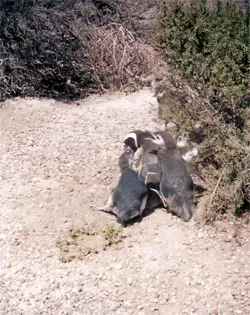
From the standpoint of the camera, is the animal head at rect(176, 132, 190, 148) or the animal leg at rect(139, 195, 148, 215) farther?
the animal head at rect(176, 132, 190, 148)

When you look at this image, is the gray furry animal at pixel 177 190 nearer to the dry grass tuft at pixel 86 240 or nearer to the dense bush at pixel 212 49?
the dry grass tuft at pixel 86 240

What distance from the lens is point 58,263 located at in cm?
466

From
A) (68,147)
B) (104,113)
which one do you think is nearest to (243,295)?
(68,147)

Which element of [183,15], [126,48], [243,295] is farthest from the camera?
[126,48]

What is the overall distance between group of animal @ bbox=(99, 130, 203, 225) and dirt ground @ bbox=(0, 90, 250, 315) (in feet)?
0.40

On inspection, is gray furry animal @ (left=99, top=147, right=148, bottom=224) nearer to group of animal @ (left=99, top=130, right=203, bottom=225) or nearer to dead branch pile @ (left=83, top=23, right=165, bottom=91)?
group of animal @ (left=99, top=130, right=203, bottom=225)

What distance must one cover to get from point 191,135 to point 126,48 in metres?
2.67

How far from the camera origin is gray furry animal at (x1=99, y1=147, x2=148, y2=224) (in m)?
4.95

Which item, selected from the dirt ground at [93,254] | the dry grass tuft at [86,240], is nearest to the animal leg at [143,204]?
the dirt ground at [93,254]

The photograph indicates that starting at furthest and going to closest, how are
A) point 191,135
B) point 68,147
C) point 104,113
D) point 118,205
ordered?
point 104,113 < point 68,147 < point 191,135 < point 118,205

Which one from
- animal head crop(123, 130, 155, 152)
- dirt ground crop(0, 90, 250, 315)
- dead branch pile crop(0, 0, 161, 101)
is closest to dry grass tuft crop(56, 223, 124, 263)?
dirt ground crop(0, 90, 250, 315)

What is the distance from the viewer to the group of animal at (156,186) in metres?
5.00

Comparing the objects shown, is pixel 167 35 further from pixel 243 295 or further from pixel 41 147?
pixel 243 295

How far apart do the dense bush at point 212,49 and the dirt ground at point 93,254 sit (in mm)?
1207
